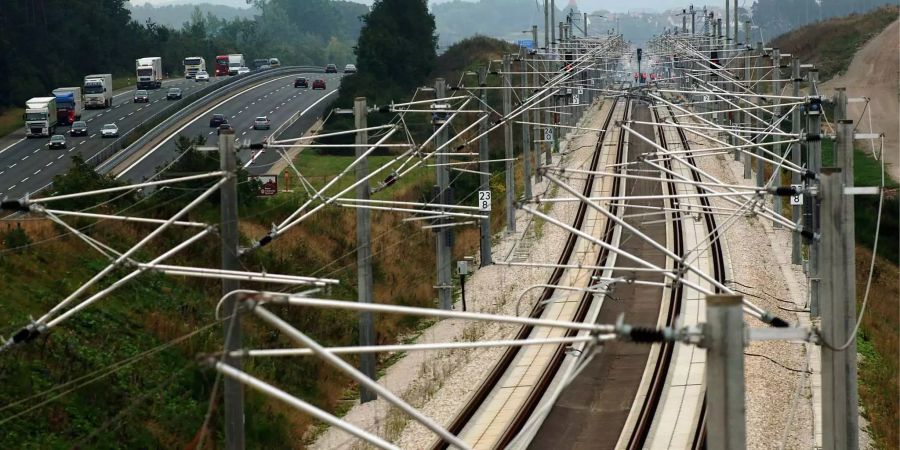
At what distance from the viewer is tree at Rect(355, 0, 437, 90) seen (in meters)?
82.8

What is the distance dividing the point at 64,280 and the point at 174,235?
5000 mm

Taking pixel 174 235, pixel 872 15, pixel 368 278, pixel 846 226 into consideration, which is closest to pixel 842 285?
pixel 846 226

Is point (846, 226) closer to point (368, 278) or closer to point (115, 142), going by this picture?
point (368, 278)

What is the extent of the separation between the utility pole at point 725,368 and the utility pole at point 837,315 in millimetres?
3706

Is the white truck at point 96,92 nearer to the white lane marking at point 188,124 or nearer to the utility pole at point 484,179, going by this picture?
the white lane marking at point 188,124

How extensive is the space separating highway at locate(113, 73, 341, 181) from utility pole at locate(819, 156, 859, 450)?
124 feet

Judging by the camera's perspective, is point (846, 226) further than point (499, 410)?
No

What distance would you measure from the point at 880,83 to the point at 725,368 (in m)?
87.0

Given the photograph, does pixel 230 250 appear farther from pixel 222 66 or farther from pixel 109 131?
pixel 222 66

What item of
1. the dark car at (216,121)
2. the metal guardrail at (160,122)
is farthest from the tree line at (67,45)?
the dark car at (216,121)

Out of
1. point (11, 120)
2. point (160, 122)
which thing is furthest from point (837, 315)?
point (11, 120)

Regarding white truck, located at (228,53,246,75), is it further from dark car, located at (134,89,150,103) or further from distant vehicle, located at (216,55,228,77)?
dark car, located at (134,89,150,103)

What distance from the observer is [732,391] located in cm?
1005

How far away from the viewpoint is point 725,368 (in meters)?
9.91
